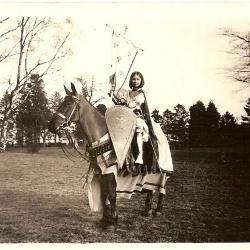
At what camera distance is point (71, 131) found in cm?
448

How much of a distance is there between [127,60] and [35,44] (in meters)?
1.04

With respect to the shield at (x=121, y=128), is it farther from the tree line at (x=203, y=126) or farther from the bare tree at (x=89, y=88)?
the tree line at (x=203, y=126)

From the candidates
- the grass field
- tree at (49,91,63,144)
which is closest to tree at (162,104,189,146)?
the grass field

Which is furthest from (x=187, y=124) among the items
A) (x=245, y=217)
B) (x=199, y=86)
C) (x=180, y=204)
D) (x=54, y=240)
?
(x=54, y=240)

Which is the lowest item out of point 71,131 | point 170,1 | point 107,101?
point 71,131

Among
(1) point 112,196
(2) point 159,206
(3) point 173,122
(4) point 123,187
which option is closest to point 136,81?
(3) point 173,122

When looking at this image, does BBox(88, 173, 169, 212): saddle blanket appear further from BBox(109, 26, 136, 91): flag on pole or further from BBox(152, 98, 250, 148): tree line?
BBox(109, 26, 136, 91): flag on pole

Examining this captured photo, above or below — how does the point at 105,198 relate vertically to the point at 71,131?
below

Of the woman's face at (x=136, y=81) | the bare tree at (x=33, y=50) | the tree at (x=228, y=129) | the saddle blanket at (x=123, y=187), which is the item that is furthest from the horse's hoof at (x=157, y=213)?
the bare tree at (x=33, y=50)

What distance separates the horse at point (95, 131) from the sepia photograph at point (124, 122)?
1cm

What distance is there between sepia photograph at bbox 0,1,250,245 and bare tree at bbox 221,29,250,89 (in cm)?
1

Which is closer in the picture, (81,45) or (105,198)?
(105,198)

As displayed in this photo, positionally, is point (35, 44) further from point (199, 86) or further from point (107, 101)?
point (199, 86)

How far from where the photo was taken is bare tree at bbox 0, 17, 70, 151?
4.85 metres
